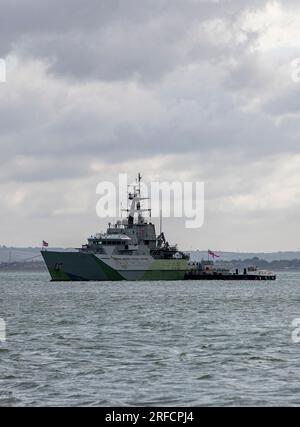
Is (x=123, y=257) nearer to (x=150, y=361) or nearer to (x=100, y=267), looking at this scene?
(x=100, y=267)

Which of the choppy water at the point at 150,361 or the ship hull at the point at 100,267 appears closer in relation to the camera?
the choppy water at the point at 150,361

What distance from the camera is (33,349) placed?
40000mm

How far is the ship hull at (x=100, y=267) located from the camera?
149 metres

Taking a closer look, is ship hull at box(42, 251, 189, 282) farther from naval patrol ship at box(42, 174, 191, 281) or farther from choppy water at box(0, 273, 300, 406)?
choppy water at box(0, 273, 300, 406)

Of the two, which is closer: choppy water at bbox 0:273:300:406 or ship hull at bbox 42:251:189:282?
choppy water at bbox 0:273:300:406

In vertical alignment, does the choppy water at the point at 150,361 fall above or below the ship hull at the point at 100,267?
below

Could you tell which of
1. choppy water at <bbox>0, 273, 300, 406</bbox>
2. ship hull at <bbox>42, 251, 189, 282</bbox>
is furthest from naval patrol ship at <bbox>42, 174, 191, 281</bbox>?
choppy water at <bbox>0, 273, 300, 406</bbox>

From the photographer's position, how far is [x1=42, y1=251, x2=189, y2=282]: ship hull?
14912cm

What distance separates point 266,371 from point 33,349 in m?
12.8

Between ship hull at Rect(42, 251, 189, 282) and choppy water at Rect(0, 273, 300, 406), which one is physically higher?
ship hull at Rect(42, 251, 189, 282)

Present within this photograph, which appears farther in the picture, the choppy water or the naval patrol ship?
the naval patrol ship

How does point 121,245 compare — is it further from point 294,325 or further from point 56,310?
point 294,325

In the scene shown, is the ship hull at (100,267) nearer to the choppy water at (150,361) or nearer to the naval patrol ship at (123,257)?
the naval patrol ship at (123,257)

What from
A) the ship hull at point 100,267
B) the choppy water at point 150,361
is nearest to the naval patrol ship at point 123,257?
the ship hull at point 100,267
